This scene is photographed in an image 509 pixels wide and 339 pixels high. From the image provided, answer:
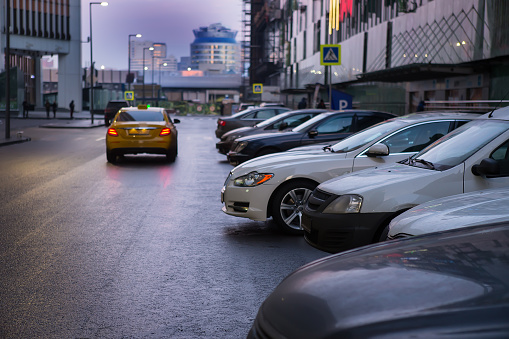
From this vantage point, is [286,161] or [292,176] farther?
[286,161]

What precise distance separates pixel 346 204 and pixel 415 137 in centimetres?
328

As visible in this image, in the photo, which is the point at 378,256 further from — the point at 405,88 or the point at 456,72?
the point at 405,88

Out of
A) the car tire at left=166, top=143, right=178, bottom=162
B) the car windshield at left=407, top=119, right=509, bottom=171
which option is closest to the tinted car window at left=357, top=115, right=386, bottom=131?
the car windshield at left=407, top=119, right=509, bottom=171

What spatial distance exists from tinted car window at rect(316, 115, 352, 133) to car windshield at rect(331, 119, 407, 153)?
4442 millimetres

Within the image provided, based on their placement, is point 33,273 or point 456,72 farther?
point 456,72

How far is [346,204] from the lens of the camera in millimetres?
6629

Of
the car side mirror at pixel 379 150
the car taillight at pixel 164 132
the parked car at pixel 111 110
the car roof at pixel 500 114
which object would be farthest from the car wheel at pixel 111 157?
the parked car at pixel 111 110

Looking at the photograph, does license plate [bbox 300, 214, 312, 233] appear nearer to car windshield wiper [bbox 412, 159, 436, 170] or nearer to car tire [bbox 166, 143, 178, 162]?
car windshield wiper [bbox 412, 159, 436, 170]

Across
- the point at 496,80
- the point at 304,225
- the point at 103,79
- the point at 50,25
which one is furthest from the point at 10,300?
the point at 103,79

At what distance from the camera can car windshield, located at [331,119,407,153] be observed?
957 cm

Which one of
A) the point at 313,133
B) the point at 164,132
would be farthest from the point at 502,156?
the point at 164,132

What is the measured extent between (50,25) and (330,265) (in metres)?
84.2

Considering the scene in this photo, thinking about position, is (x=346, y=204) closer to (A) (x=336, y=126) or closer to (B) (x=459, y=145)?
(B) (x=459, y=145)

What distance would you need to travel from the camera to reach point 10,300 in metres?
5.73
